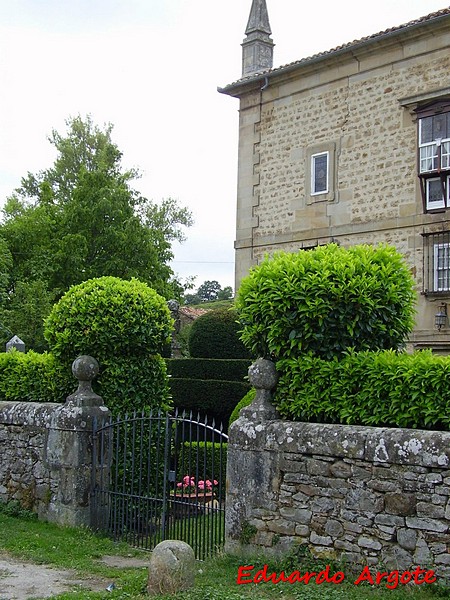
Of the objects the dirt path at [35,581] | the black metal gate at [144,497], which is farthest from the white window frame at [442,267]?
the dirt path at [35,581]

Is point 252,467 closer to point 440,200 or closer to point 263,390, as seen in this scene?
point 263,390

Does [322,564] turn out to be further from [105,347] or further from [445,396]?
[105,347]

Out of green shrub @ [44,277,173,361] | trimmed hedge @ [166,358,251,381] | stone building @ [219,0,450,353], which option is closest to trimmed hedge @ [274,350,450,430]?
green shrub @ [44,277,173,361]

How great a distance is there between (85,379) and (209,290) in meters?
67.6

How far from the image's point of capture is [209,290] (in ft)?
253

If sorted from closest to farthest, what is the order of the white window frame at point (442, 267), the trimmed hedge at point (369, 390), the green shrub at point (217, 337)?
the trimmed hedge at point (369, 390) → the green shrub at point (217, 337) → the white window frame at point (442, 267)

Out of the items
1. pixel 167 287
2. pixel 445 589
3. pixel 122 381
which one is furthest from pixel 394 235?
pixel 167 287

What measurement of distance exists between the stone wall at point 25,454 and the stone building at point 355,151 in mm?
9957

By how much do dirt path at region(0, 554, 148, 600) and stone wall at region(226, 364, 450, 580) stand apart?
4.54 ft

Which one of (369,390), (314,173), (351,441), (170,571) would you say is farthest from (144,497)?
(314,173)

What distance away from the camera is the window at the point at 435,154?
17.3 meters

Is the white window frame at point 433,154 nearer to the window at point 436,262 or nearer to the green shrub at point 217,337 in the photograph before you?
the window at point 436,262

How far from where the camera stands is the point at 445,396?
20.6ft

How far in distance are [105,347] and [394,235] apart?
33.5 ft
